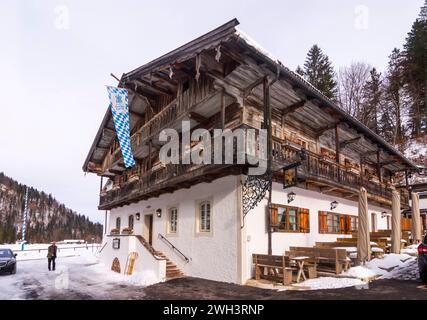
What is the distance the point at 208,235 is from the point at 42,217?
9525 centimetres

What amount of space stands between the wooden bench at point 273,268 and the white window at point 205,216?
2.47 meters

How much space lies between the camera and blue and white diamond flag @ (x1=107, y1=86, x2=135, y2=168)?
643 inches

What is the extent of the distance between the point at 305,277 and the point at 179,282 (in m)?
4.61

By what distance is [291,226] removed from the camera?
45.5 ft

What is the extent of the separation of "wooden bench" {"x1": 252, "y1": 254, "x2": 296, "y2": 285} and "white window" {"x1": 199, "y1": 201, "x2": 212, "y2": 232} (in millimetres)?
2470

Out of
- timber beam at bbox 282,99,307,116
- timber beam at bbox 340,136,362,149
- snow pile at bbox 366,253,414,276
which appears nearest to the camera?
snow pile at bbox 366,253,414,276

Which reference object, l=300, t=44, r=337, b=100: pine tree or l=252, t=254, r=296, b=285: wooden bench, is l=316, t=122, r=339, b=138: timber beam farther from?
l=300, t=44, r=337, b=100: pine tree

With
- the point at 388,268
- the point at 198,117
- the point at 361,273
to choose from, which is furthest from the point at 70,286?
the point at 388,268

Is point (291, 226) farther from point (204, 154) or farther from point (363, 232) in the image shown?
point (204, 154)

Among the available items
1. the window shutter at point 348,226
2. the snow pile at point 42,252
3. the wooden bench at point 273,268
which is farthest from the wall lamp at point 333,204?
the snow pile at point 42,252

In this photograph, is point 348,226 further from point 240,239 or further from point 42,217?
point 42,217

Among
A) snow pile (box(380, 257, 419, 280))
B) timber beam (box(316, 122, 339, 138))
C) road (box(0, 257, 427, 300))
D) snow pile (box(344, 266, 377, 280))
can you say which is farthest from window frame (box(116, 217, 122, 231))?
snow pile (box(380, 257, 419, 280))

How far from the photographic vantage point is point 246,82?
12930 millimetres
